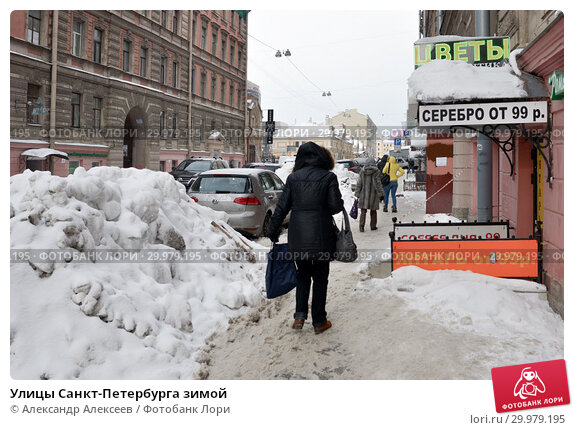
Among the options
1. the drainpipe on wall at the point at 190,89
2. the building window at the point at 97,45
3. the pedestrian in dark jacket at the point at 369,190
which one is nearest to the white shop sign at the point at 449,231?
the pedestrian in dark jacket at the point at 369,190

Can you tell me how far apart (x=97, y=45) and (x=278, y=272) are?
77.9ft

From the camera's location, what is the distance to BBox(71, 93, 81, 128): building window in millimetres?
22812

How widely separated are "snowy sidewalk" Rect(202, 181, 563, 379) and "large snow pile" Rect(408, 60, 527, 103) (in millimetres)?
2220

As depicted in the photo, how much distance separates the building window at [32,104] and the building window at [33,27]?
1.92 m

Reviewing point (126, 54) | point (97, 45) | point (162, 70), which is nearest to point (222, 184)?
point (97, 45)

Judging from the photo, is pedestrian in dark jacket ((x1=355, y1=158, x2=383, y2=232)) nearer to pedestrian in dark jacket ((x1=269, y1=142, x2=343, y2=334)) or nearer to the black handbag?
pedestrian in dark jacket ((x1=269, y1=142, x2=343, y2=334))

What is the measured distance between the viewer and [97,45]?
24453 millimetres

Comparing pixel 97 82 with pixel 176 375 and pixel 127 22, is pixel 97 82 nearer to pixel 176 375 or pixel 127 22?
pixel 127 22

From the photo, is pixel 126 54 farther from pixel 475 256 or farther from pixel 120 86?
pixel 475 256

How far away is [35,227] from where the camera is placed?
179 inches

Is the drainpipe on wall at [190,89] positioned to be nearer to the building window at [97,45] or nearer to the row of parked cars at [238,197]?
the building window at [97,45]

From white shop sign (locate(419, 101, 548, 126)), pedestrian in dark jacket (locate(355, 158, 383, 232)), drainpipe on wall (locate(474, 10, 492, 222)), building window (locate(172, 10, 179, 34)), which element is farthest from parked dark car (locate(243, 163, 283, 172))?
white shop sign (locate(419, 101, 548, 126))

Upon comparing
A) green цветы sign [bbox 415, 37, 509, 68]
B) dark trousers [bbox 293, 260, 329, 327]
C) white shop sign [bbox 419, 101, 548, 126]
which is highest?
green цветы sign [bbox 415, 37, 509, 68]
